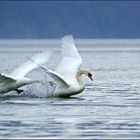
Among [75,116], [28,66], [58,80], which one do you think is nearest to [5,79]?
[58,80]

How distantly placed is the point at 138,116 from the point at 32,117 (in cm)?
283

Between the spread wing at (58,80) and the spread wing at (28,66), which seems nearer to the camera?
the spread wing at (58,80)

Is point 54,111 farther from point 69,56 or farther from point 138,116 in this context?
point 69,56

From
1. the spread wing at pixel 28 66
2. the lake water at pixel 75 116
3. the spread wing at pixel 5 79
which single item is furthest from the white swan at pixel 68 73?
the spread wing at pixel 5 79

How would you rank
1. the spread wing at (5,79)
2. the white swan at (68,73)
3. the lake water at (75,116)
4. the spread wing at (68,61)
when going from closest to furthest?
the lake water at (75,116) < the white swan at (68,73) < the spread wing at (5,79) < the spread wing at (68,61)

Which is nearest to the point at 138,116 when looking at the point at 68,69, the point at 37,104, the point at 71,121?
the point at 71,121

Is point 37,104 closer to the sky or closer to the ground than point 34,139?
closer to the sky

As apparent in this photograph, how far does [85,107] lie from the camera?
2764cm

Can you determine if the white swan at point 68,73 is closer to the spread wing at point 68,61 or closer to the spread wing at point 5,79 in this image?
the spread wing at point 68,61

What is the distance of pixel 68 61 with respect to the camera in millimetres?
33406

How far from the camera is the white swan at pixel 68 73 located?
30359 millimetres

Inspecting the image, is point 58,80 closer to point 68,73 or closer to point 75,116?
point 68,73

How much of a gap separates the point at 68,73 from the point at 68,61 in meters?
1.32

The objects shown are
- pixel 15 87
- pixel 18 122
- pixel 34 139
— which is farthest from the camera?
pixel 15 87
